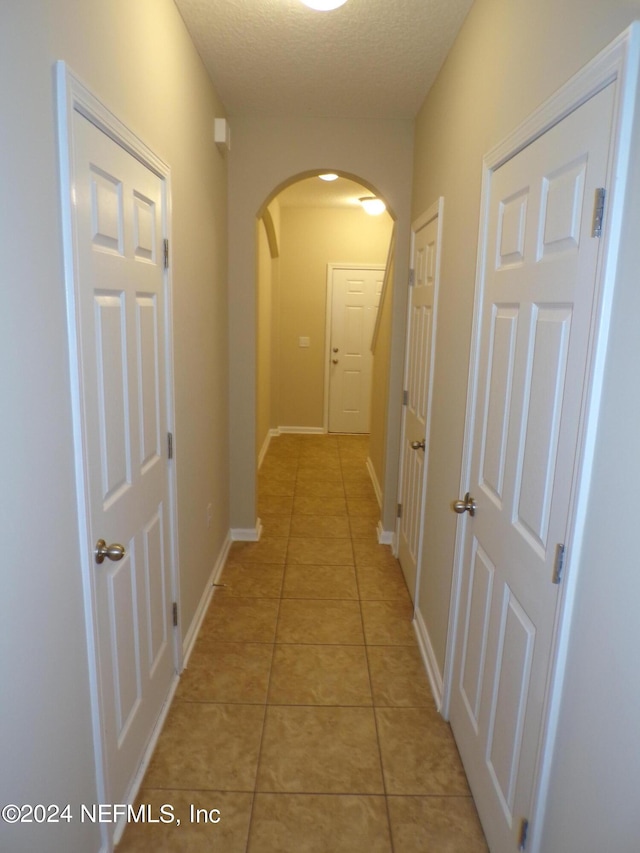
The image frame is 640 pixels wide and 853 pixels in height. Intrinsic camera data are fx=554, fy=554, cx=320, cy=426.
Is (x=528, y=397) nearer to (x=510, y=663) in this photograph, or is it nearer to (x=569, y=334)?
(x=569, y=334)

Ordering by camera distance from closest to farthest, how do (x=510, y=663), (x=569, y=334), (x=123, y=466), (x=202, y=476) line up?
(x=569, y=334), (x=510, y=663), (x=123, y=466), (x=202, y=476)

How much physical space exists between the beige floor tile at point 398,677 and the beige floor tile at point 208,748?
522mm

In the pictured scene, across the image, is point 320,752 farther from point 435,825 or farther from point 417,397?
point 417,397

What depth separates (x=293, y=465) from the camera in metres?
5.71

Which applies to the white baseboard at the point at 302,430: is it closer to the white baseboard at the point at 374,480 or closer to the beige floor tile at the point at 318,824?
the white baseboard at the point at 374,480

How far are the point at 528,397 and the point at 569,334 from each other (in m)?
0.27

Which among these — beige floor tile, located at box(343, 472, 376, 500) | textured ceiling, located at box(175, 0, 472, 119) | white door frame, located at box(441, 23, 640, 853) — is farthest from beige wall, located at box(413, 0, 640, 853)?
beige floor tile, located at box(343, 472, 376, 500)

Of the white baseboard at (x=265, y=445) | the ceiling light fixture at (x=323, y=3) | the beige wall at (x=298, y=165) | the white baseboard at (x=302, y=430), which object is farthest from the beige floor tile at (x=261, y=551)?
the white baseboard at (x=302, y=430)

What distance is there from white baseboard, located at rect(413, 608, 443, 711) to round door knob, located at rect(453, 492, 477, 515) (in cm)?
82

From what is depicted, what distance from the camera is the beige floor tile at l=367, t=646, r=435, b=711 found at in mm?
2293

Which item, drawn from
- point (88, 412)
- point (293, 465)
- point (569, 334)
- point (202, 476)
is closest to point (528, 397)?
point (569, 334)

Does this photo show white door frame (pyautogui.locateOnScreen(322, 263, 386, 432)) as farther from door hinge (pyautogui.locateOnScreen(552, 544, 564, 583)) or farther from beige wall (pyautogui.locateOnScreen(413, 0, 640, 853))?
door hinge (pyautogui.locateOnScreen(552, 544, 564, 583))

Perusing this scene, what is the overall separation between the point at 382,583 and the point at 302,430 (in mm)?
4026

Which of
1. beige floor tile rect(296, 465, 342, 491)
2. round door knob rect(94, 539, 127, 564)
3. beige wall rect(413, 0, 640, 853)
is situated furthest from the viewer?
beige floor tile rect(296, 465, 342, 491)
